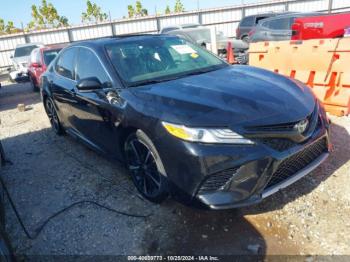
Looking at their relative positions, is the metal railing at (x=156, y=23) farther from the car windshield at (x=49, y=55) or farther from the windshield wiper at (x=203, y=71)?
the windshield wiper at (x=203, y=71)

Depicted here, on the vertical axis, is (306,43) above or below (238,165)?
above

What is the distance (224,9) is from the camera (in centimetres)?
2331

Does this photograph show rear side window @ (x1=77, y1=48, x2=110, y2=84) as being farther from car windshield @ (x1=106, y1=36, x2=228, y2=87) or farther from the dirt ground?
the dirt ground

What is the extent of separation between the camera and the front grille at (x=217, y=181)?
2422mm

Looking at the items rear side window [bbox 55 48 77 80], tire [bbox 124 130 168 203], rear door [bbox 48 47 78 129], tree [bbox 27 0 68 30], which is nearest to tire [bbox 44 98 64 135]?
rear door [bbox 48 47 78 129]

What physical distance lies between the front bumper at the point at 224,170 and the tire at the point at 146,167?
0.81ft

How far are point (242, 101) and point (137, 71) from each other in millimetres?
1256

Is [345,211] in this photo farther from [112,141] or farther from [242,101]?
[112,141]

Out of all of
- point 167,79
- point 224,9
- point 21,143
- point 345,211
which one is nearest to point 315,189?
point 345,211

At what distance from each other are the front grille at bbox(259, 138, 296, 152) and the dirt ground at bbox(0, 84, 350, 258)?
0.73m

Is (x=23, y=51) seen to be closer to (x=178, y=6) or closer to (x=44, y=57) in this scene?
(x=44, y=57)

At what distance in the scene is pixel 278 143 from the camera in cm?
249

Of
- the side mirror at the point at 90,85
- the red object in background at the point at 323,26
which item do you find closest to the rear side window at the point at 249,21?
the red object in background at the point at 323,26

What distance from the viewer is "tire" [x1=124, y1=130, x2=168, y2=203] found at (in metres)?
2.82
